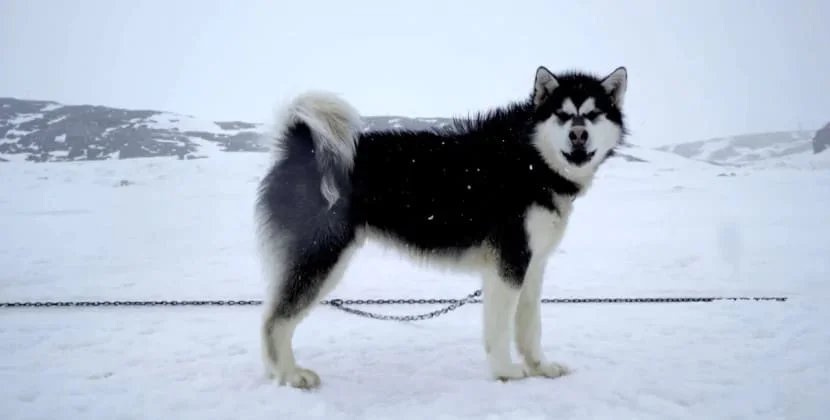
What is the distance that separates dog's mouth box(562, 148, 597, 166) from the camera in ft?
10.8

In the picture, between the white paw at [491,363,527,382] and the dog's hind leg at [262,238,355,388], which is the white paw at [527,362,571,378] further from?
the dog's hind leg at [262,238,355,388]

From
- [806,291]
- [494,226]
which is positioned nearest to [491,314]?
[494,226]

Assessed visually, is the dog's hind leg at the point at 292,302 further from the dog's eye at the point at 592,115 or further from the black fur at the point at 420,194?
the dog's eye at the point at 592,115

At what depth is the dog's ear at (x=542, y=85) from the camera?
11.4 ft

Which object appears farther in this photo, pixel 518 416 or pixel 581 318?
pixel 581 318

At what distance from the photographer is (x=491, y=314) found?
3.42 m

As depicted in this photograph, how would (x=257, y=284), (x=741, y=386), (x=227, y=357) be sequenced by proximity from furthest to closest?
(x=257, y=284), (x=227, y=357), (x=741, y=386)

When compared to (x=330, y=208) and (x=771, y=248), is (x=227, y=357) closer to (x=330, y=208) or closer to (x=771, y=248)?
(x=330, y=208)

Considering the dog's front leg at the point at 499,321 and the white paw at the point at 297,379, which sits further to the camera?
the dog's front leg at the point at 499,321

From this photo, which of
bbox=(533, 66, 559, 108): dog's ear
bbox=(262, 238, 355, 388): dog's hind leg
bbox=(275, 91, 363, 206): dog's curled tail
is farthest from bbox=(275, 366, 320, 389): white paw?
bbox=(533, 66, 559, 108): dog's ear

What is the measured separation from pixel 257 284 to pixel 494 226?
4389 millimetres

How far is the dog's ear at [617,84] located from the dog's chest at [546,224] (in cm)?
84

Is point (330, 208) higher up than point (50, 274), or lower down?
higher up

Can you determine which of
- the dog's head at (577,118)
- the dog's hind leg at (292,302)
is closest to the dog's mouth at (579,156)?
the dog's head at (577,118)
